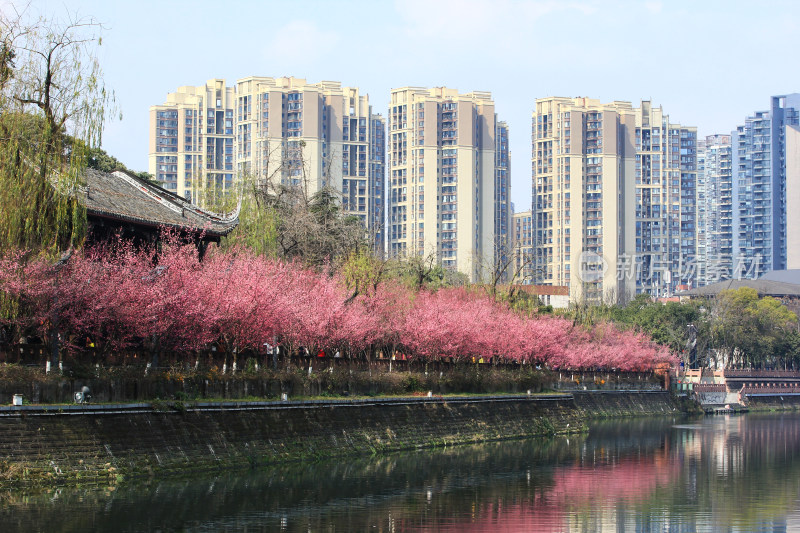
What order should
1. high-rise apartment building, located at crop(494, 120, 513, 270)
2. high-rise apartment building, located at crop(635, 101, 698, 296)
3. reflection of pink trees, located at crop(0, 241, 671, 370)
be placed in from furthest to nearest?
1. high-rise apartment building, located at crop(635, 101, 698, 296)
2. high-rise apartment building, located at crop(494, 120, 513, 270)
3. reflection of pink trees, located at crop(0, 241, 671, 370)

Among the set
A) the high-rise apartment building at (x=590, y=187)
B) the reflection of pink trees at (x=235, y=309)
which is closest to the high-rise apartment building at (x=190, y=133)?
the high-rise apartment building at (x=590, y=187)

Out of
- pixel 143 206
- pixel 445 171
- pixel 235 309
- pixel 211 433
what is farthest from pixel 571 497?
pixel 445 171

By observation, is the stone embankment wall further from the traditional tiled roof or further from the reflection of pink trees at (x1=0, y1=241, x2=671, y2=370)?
the traditional tiled roof

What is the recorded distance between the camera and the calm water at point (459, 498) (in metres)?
27.9

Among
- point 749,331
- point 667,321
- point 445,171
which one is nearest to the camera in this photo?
point 667,321

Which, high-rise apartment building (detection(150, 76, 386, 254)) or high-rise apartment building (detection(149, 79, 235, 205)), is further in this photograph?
high-rise apartment building (detection(149, 79, 235, 205))

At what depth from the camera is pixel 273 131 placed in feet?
493

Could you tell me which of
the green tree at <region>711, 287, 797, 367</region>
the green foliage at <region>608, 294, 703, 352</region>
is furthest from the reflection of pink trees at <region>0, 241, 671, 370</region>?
the green tree at <region>711, 287, 797, 367</region>

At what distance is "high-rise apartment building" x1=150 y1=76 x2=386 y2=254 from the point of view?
495 ft

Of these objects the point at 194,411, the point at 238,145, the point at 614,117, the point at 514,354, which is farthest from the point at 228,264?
the point at 614,117

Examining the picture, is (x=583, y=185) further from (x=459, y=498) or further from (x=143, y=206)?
(x=459, y=498)

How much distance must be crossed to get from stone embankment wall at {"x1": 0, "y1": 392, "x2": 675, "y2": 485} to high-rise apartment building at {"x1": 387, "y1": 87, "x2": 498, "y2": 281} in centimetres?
10039

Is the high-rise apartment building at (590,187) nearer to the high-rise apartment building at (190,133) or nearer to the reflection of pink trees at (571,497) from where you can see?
the high-rise apartment building at (190,133)

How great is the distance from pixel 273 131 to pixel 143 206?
357ft
